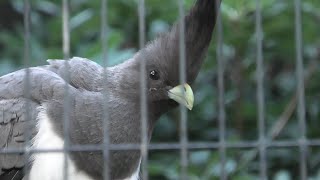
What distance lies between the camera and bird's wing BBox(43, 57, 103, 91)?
115 inches

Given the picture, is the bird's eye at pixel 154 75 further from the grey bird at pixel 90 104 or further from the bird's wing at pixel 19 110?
the bird's wing at pixel 19 110

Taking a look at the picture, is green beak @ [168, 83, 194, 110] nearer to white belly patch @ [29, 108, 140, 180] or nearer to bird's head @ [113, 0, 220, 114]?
bird's head @ [113, 0, 220, 114]

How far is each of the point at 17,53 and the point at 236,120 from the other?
1.05 metres

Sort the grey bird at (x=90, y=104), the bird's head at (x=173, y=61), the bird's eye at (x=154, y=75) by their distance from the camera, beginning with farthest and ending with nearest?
the bird's eye at (x=154, y=75)
the grey bird at (x=90, y=104)
the bird's head at (x=173, y=61)

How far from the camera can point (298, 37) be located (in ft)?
7.10

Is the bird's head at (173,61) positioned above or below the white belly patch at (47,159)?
above

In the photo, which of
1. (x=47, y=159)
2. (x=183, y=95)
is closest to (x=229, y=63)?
(x=183, y=95)

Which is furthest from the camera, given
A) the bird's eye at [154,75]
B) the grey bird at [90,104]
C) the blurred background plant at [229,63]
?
the blurred background plant at [229,63]

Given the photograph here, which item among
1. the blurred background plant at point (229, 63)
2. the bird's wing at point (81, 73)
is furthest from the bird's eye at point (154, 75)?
the blurred background plant at point (229, 63)

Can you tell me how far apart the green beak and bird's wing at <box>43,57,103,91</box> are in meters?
0.26

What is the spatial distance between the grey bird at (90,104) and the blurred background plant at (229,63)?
487 millimetres

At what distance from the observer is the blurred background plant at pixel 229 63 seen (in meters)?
3.51

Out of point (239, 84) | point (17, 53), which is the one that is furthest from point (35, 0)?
point (239, 84)

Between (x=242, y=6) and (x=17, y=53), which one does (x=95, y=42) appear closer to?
Answer: (x=17, y=53)
